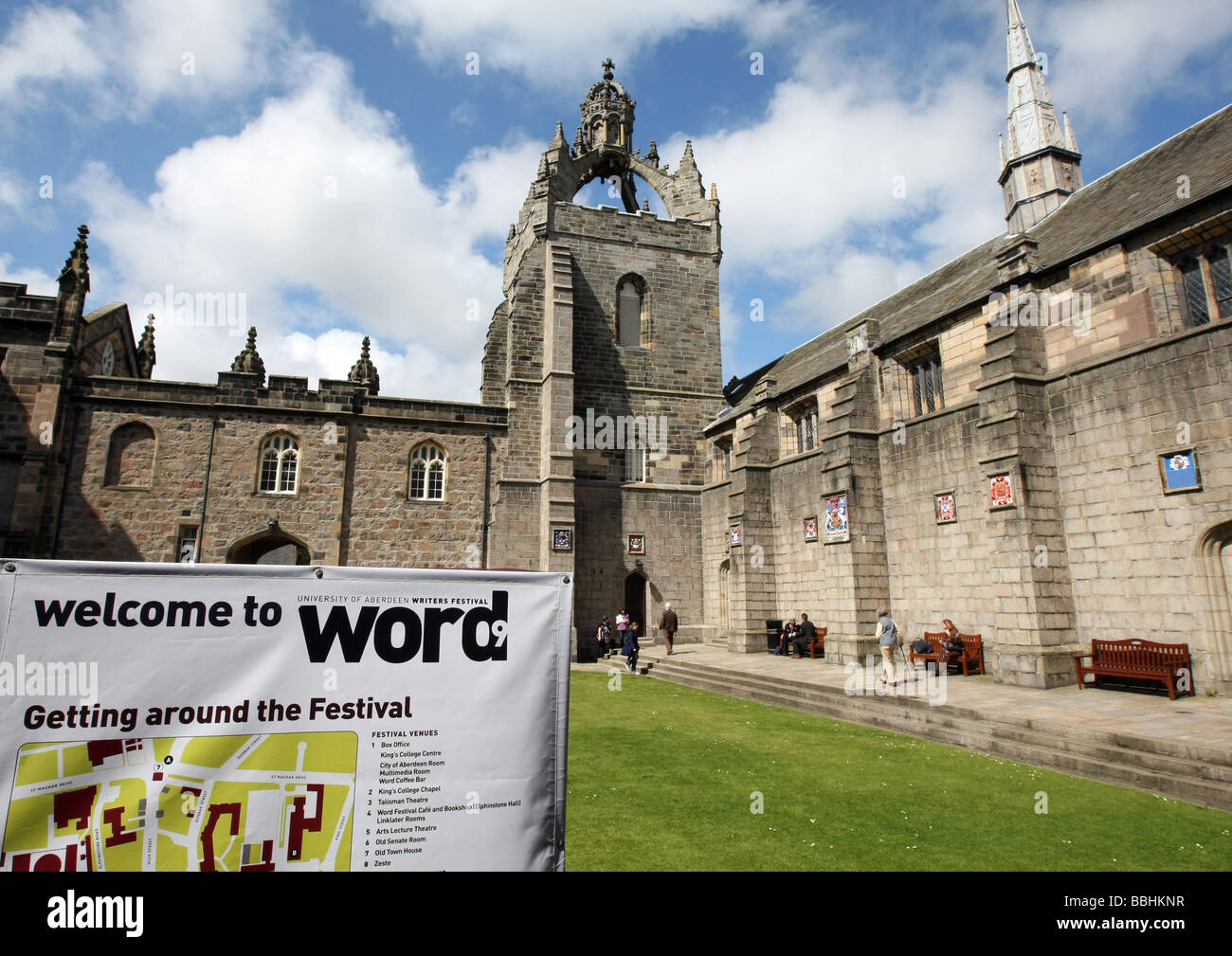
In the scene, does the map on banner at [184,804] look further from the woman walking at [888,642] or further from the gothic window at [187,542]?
the gothic window at [187,542]

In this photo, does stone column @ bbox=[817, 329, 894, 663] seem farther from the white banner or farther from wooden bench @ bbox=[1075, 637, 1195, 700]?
the white banner

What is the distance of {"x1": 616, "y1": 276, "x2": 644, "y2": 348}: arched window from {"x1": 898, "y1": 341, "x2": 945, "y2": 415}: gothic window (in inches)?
450

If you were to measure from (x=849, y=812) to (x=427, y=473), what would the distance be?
2017 centimetres

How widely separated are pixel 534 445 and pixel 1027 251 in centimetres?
1635

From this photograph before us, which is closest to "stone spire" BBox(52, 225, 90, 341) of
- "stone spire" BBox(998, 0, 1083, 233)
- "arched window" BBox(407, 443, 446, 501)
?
"arched window" BBox(407, 443, 446, 501)

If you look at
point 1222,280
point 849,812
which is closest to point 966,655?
point 1222,280

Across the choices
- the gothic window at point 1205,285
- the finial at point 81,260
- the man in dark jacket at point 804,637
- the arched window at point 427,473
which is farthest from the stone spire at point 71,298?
the gothic window at point 1205,285

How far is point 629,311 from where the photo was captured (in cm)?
2838

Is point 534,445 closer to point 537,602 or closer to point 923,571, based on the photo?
point 923,571

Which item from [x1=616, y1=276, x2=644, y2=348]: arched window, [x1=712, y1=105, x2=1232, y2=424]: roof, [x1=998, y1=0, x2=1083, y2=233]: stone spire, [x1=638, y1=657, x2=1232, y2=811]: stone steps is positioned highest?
[x1=998, y1=0, x2=1083, y2=233]: stone spire

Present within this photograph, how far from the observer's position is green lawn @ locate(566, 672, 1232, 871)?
593cm

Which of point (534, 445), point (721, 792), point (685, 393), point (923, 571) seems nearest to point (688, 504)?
point (685, 393)

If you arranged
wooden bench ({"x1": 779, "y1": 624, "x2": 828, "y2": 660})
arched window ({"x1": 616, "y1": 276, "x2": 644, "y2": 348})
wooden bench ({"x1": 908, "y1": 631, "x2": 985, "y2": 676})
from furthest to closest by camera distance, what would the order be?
1. arched window ({"x1": 616, "y1": 276, "x2": 644, "y2": 348})
2. wooden bench ({"x1": 779, "y1": 624, "x2": 828, "y2": 660})
3. wooden bench ({"x1": 908, "y1": 631, "x2": 985, "y2": 676})

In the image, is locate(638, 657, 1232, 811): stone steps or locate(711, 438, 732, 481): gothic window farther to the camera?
locate(711, 438, 732, 481): gothic window
